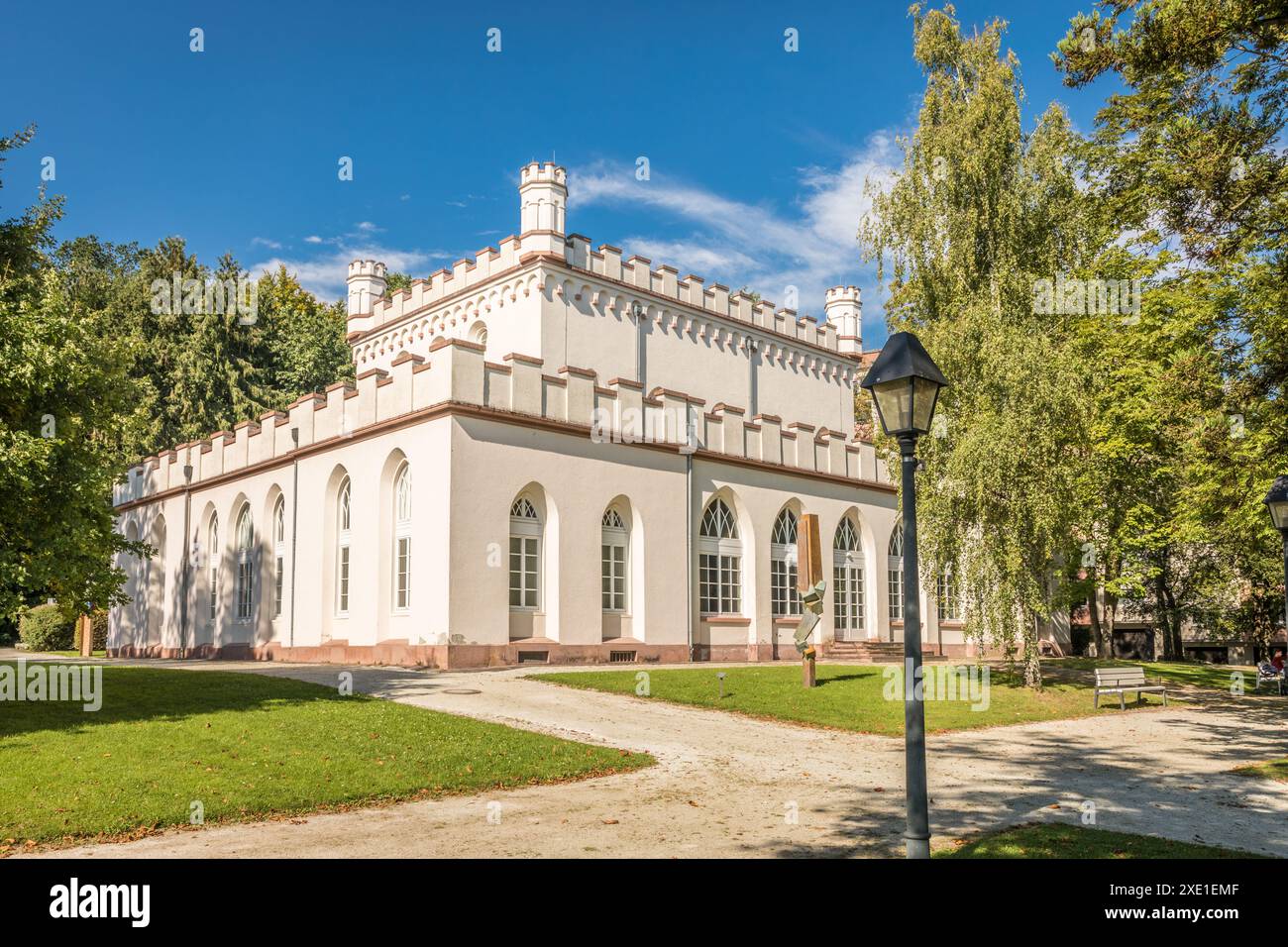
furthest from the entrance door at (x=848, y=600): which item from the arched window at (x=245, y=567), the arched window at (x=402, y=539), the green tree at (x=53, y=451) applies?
the green tree at (x=53, y=451)

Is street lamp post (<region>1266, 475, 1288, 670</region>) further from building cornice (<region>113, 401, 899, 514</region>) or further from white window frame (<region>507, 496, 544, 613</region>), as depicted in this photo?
white window frame (<region>507, 496, 544, 613</region>)

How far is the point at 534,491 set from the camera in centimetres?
2541

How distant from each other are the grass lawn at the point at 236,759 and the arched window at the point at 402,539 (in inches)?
334

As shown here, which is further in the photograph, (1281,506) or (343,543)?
(343,543)

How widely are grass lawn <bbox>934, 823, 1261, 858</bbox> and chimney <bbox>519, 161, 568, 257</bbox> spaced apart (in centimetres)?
2532

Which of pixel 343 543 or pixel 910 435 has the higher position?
pixel 910 435

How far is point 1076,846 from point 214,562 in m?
31.4

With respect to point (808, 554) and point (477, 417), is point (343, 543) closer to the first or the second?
point (477, 417)

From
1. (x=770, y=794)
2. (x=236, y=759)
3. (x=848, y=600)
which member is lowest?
(x=770, y=794)

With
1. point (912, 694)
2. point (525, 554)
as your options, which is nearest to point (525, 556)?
point (525, 554)

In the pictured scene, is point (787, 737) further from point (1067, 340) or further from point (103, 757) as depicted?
point (1067, 340)

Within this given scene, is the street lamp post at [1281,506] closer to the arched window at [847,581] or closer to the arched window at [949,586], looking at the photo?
the arched window at [949,586]

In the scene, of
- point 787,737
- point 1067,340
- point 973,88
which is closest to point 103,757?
point 787,737
